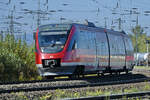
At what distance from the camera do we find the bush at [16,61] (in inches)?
872

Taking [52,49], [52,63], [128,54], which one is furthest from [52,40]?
[128,54]

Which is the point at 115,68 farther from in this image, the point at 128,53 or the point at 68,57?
the point at 68,57

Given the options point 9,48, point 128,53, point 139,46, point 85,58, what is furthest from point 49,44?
point 139,46

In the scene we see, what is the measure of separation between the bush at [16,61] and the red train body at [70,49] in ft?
7.15

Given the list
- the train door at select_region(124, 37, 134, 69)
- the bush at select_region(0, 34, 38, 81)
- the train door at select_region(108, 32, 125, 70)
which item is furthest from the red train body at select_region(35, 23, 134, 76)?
the train door at select_region(124, 37, 134, 69)

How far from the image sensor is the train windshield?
2041 centimetres

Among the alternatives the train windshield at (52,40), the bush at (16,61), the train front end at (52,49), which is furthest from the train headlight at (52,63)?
the bush at (16,61)

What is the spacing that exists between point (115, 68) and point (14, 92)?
15.8 metres

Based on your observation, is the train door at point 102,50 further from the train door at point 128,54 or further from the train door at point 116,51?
the train door at point 128,54

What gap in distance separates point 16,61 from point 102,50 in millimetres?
5727

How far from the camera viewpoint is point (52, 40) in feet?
67.7

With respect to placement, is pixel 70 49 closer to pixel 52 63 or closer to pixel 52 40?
pixel 52 40

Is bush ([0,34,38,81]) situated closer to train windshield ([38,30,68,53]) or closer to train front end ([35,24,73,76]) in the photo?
train front end ([35,24,73,76])

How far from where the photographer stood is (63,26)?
21.4 metres
